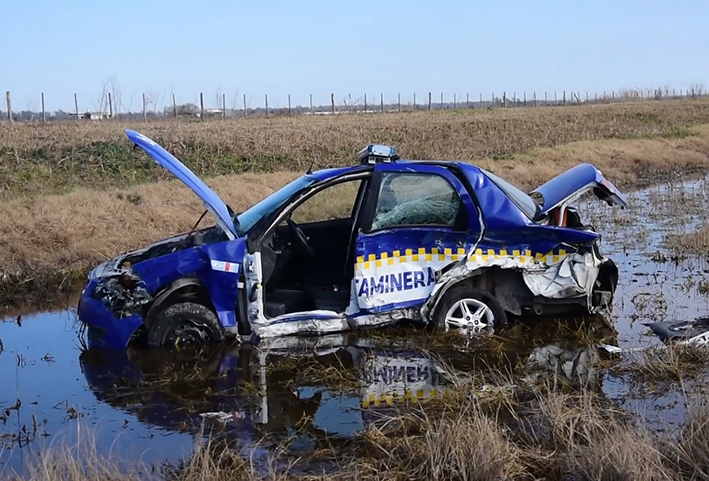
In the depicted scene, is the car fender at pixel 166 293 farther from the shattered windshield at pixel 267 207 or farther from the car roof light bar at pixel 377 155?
the car roof light bar at pixel 377 155

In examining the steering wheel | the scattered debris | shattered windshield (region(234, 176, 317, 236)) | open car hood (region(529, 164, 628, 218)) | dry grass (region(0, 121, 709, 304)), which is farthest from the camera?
dry grass (region(0, 121, 709, 304))

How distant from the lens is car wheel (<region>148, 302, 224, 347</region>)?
21.7 feet

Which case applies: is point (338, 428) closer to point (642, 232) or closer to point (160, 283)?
point (160, 283)

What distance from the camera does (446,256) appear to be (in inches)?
269

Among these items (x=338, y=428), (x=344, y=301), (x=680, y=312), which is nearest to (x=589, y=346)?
(x=680, y=312)

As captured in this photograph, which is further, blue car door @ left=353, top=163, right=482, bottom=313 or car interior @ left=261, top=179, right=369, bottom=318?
car interior @ left=261, top=179, right=369, bottom=318

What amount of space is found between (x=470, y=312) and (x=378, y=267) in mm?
935

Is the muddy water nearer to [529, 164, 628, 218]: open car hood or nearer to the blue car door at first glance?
the blue car door

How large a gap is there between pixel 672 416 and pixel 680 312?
2.87 m

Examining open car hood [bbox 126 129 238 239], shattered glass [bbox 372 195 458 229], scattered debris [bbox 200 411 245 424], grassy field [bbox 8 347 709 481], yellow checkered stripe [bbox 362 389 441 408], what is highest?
open car hood [bbox 126 129 238 239]

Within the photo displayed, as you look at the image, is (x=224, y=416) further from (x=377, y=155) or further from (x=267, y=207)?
(x=377, y=155)

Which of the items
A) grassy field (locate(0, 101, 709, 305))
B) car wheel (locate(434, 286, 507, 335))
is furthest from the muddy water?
Answer: grassy field (locate(0, 101, 709, 305))

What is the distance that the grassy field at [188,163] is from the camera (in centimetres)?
1084

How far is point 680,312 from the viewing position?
7621 millimetres
